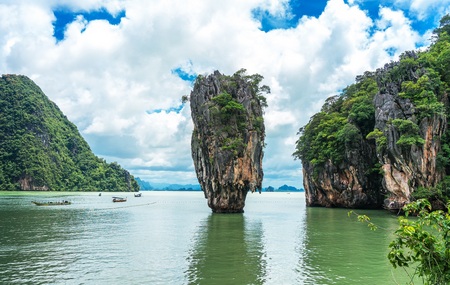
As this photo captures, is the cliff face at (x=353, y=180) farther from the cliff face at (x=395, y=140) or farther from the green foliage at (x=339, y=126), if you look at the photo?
the green foliage at (x=339, y=126)

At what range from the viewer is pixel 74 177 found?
124 m

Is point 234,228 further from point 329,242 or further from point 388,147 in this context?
point 388,147

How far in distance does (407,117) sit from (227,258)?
24.3 meters

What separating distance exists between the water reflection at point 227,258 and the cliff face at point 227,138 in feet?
42.9

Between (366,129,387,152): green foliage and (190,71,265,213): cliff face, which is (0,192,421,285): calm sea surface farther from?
(190,71,265,213): cliff face

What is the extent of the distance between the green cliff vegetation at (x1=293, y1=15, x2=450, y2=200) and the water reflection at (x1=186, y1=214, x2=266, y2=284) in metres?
16.7

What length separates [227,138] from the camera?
3525 cm

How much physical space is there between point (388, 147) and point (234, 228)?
54.7 feet

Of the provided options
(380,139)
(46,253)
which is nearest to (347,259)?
(46,253)

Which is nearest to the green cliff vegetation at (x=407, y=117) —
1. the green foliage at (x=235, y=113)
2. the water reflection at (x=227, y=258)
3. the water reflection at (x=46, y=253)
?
the green foliage at (x=235, y=113)

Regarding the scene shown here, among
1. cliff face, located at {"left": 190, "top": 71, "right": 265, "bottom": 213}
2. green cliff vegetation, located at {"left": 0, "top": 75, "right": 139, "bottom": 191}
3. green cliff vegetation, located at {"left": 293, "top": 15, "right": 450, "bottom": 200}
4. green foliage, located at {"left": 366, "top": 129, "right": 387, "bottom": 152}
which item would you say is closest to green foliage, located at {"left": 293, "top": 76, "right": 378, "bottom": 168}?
green cliff vegetation, located at {"left": 293, "top": 15, "right": 450, "bottom": 200}

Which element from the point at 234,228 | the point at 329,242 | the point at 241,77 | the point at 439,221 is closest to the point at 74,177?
the point at 241,77

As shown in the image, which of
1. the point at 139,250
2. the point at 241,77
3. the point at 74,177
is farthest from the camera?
the point at 74,177

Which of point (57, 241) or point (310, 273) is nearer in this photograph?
point (310, 273)
